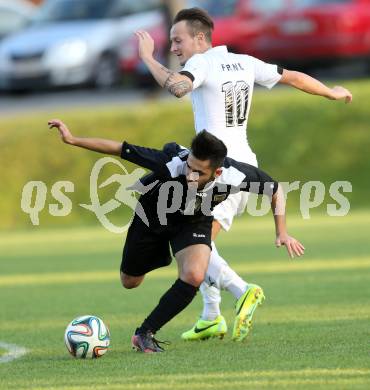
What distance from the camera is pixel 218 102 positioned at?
8.72 metres

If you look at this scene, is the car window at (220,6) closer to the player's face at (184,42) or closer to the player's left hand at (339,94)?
the player's left hand at (339,94)

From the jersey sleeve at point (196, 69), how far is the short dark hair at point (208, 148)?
65 centimetres

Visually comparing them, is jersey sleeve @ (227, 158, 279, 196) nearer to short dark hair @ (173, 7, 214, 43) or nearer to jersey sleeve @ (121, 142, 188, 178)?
jersey sleeve @ (121, 142, 188, 178)

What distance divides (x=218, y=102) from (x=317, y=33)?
17300mm

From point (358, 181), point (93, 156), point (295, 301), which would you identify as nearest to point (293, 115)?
point (358, 181)

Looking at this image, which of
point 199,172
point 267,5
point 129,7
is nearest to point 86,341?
point 199,172

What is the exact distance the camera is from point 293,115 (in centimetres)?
2355

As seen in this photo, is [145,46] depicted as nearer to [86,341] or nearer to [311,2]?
[86,341]

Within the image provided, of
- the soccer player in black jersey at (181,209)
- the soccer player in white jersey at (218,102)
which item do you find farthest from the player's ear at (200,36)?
the soccer player in black jersey at (181,209)

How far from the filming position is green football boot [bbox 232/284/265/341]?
8.55 meters

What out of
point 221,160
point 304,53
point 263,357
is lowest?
point 263,357

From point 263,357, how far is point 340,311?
252 cm

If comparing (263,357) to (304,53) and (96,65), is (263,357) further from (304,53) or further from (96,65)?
(96,65)

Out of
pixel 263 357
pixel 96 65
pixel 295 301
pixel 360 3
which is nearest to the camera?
pixel 263 357
